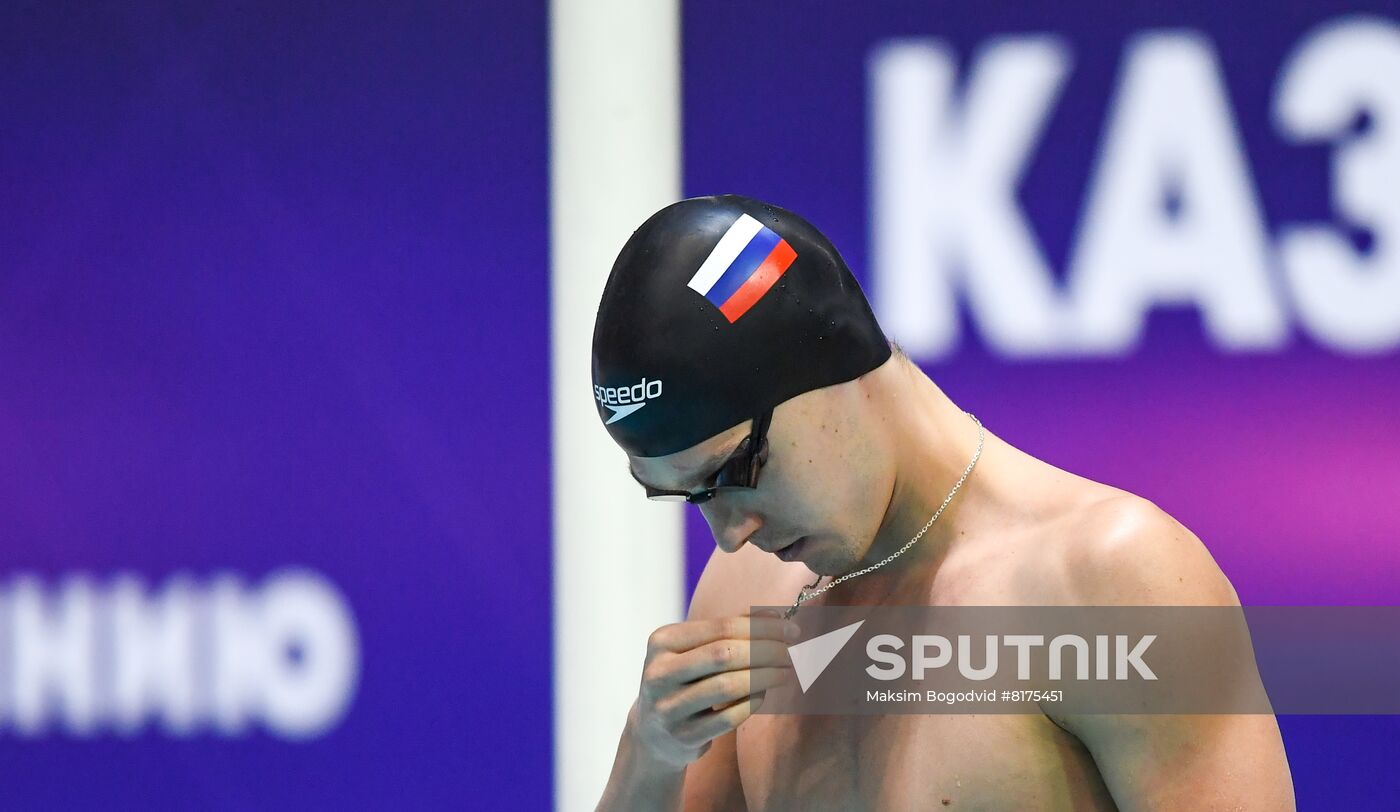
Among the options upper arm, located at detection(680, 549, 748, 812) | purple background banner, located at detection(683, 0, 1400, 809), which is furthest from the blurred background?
upper arm, located at detection(680, 549, 748, 812)

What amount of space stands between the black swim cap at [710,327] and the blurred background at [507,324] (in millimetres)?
1275

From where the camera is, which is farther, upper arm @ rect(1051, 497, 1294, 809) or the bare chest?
the bare chest

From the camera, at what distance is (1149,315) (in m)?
2.75

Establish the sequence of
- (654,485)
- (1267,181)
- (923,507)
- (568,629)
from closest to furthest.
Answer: (654,485), (923,507), (1267,181), (568,629)

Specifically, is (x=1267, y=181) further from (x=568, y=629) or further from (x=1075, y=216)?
(x=568, y=629)

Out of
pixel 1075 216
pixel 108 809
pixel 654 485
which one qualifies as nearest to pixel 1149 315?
pixel 1075 216

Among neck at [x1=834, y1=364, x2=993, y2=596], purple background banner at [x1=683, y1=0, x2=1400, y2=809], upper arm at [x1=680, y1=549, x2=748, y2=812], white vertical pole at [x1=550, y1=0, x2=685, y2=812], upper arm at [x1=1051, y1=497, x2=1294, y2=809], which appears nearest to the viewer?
upper arm at [x1=1051, y1=497, x2=1294, y2=809]

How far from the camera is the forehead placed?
5.10ft

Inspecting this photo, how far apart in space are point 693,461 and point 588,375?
1419 mm

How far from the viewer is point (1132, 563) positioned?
59.0 inches

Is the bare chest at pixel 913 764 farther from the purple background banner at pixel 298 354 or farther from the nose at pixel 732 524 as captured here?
the purple background banner at pixel 298 354

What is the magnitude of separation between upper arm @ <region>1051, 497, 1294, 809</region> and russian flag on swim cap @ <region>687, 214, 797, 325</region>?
417mm

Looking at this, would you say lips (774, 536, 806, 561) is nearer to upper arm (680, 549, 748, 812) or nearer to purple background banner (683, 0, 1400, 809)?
upper arm (680, 549, 748, 812)

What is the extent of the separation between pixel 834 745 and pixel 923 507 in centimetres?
29
